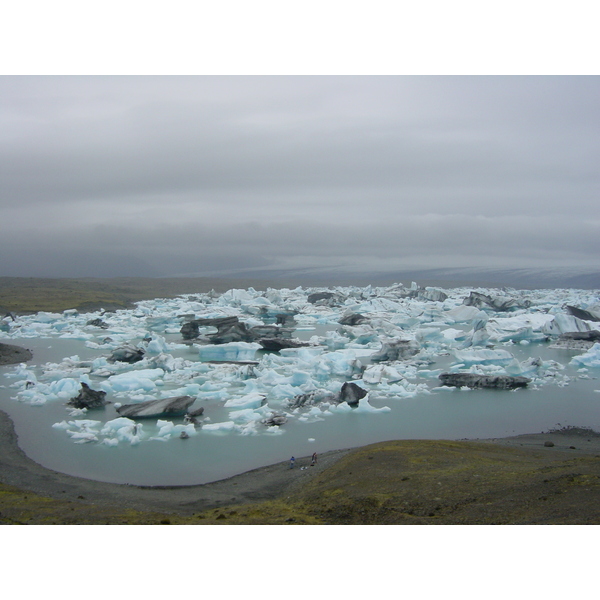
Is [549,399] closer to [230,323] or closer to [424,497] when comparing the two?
[424,497]

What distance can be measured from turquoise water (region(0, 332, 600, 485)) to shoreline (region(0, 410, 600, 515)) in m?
0.43

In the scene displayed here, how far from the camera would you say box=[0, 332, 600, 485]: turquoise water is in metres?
12.1

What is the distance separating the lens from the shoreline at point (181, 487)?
9.68 metres

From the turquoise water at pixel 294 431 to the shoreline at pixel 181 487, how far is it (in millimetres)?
434

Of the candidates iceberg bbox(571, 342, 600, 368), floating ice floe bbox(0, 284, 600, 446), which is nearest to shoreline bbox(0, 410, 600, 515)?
floating ice floe bbox(0, 284, 600, 446)

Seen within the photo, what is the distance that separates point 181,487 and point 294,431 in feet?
15.1

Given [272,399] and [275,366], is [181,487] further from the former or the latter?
[275,366]

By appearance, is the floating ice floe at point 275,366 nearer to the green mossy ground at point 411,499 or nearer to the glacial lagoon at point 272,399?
the glacial lagoon at point 272,399

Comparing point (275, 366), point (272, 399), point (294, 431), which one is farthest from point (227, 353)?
point (294, 431)

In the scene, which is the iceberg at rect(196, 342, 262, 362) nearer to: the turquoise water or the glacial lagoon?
the glacial lagoon

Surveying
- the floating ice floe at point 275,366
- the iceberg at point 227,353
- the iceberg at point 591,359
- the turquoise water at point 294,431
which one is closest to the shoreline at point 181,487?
the turquoise water at point 294,431

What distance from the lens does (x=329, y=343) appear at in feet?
97.3

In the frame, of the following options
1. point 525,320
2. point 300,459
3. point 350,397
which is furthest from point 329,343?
point 300,459

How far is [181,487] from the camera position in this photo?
10891 mm
